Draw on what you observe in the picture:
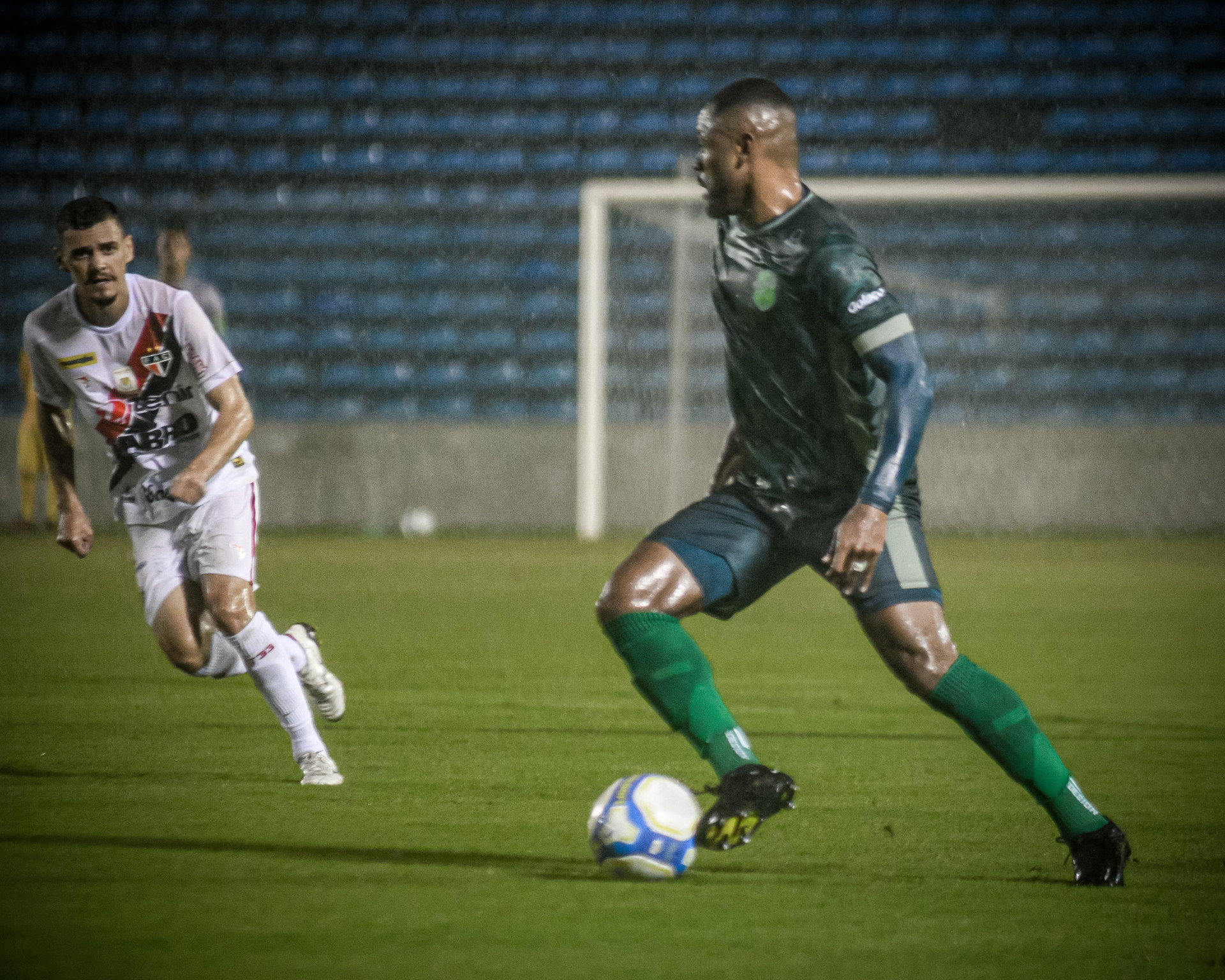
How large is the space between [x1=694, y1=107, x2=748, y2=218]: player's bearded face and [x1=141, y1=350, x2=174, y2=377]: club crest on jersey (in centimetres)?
178

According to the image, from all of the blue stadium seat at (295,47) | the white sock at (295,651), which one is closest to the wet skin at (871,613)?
the white sock at (295,651)

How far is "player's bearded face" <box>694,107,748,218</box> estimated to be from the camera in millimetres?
3639

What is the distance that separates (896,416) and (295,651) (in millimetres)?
2341

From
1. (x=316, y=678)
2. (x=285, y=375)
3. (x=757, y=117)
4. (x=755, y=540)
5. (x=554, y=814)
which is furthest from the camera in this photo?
(x=285, y=375)

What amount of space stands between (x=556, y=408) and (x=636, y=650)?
14.0 m

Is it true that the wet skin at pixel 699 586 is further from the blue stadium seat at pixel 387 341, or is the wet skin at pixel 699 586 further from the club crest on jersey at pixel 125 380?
the blue stadium seat at pixel 387 341

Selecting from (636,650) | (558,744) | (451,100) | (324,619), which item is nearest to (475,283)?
(451,100)

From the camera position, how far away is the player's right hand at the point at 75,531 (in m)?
4.75

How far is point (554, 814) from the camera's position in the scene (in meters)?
4.22

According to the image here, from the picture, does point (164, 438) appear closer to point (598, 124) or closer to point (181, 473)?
point (181, 473)

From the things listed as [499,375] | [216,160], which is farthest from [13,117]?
[499,375]

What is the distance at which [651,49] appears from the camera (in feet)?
63.7

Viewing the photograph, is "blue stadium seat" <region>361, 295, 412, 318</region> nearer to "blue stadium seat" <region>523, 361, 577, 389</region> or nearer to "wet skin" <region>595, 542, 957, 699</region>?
"blue stadium seat" <region>523, 361, 577, 389</region>

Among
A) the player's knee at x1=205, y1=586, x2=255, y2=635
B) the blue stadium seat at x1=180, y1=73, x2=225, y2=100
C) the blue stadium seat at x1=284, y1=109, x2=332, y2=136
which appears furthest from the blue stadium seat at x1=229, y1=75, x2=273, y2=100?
the player's knee at x1=205, y1=586, x2=255, y2=635
